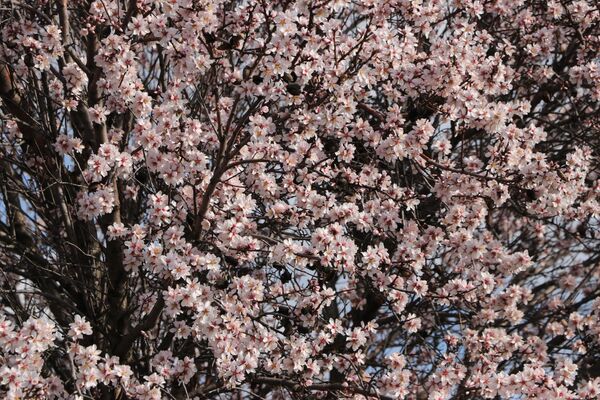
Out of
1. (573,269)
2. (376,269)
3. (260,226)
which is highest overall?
(573,269)

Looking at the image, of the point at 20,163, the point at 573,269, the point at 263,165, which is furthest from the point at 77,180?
the point at 573,269

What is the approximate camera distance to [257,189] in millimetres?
5762

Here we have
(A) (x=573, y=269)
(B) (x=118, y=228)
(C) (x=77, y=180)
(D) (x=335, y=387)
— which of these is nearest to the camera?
(B) (x=118, y=228)

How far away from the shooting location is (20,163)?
6266mm

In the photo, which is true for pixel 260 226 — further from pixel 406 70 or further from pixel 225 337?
pixel 406 70

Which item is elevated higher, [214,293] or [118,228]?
[118,228]

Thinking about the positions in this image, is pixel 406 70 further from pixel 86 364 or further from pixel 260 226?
pixel 86 364

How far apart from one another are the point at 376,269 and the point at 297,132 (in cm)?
115

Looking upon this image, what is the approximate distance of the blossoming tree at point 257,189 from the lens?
528cm

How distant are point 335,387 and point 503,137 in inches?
92.3

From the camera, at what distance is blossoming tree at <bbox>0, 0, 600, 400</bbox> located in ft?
17.3

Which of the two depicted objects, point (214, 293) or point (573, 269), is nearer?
point (214, 293)

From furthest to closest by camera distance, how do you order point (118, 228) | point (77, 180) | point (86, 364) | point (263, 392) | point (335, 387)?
1. point (263, 392)
2. point (77, 180)
3. point (335, 387)
4. point (118, 228)
5. point (86, 364)

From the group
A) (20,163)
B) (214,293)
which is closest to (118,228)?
(214,293)
